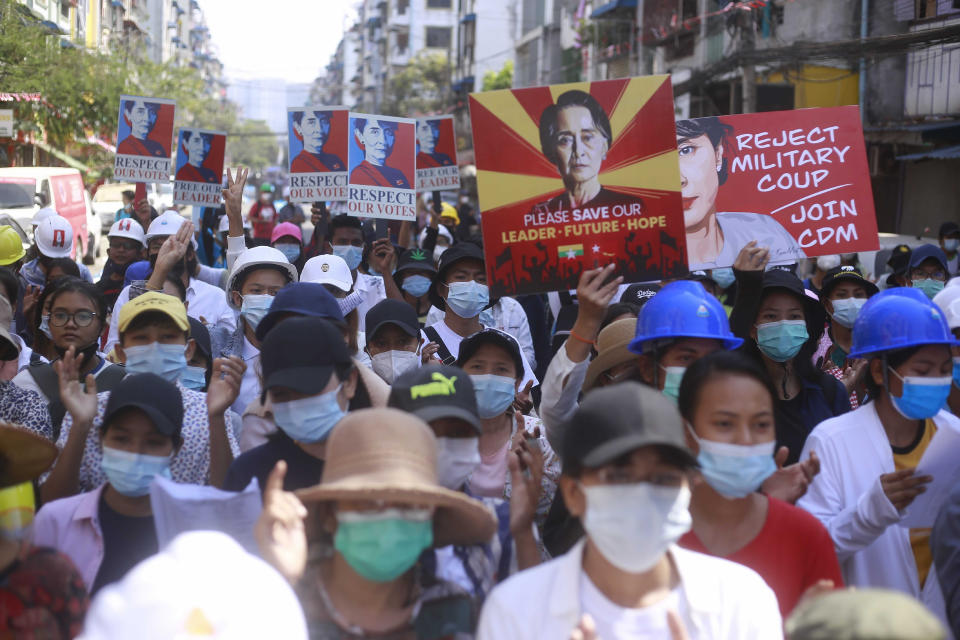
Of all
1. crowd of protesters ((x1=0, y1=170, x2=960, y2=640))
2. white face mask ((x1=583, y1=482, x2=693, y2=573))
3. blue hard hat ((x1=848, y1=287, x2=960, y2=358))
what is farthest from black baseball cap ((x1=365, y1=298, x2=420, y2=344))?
white face mask ((x1=583, y1=482, x2=693, y2=573))

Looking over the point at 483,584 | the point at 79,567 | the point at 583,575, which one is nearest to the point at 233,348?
the point at 79,567

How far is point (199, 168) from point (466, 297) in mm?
5138

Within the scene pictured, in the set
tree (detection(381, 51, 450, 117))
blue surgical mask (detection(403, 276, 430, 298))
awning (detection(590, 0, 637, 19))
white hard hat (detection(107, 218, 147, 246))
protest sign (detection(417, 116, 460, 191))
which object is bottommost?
blue surgical mask (detection(403, 276, 430, 298))

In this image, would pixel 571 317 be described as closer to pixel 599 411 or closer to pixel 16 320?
pixel 16 320

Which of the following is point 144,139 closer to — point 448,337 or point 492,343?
point 448,337

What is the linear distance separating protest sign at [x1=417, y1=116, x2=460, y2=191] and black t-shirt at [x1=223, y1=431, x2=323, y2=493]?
713cm

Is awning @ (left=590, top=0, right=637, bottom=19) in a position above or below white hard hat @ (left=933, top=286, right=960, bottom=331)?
above

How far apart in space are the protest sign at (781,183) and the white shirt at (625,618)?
118 inches

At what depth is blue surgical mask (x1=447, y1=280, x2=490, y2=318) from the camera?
645 cm

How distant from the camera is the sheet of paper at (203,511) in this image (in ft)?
9.97

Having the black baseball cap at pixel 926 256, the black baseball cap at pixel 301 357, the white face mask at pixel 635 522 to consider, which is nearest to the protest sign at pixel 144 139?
the black baseball cap at pixel 926 256

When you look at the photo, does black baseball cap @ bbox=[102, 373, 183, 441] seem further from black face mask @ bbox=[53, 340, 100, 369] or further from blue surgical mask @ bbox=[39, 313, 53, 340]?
blue surgical mask @ bbox=[39, 313, 53, 340]

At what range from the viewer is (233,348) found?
5832mm

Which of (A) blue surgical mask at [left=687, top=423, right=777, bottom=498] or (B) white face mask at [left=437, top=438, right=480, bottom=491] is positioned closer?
(A) blue surgical mask at [left=687, top=423, right=777, bottom=498]
